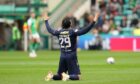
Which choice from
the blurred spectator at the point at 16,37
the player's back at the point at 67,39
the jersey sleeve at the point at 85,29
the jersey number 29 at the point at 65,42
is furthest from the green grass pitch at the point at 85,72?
the blurred spectator at the point at 16,37

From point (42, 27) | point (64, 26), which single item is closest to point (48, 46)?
point (42, 27)

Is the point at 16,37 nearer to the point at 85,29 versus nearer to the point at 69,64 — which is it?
the point at 69,64

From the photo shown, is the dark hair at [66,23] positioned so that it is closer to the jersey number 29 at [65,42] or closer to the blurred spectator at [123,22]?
the jersey number 29 at [65,42]

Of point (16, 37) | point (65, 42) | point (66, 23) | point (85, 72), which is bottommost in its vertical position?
point (85, 72)

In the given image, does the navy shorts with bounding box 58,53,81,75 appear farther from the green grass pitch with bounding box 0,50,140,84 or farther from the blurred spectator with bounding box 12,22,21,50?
the blurred spectator with bounding box 12,22,21,50

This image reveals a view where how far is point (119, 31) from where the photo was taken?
4412cm

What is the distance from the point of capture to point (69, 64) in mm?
16656

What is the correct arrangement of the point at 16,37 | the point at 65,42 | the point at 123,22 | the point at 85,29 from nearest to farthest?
the point at 85,29 < the point at 65,42 < the point at 16,37 < the point at 123,22

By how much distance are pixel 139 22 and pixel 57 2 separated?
24.3 ft

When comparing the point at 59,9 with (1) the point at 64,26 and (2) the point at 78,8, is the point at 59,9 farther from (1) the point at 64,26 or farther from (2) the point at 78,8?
(1) the point at 64,26

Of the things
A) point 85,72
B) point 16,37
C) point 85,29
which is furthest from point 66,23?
point 16,37

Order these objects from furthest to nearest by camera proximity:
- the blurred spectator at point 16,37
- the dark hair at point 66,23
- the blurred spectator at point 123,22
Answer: the blurred spectator at point 123,22 < the blurred spectator at point 16,37 < the dark hair at point 66,23

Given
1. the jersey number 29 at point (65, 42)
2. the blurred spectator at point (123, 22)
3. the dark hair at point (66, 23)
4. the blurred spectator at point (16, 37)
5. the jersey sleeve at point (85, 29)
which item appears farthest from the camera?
the blurred spectator at point (123, 22)

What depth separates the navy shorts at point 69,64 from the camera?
16656mm
